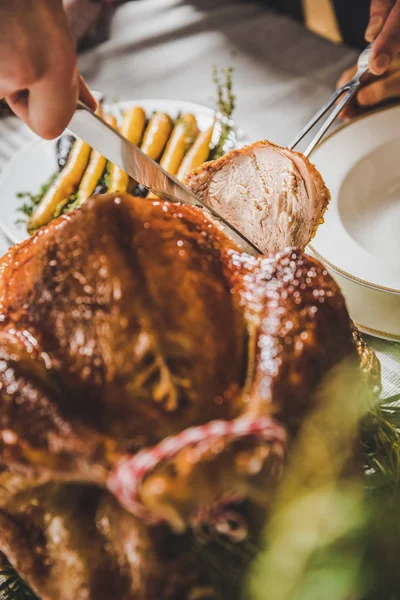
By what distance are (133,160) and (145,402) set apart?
392 mm

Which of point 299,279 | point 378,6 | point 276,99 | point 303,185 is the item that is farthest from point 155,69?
point 299,279

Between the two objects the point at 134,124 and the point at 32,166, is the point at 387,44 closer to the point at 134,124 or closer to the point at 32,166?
the point at 134,124

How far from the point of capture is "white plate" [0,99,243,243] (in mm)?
1537

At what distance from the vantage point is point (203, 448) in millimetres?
528

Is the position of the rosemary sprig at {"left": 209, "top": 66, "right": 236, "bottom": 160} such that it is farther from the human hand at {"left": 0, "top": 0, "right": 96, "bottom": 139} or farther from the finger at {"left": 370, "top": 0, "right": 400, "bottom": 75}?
the human hand at {"left": 0, "top": 0, "right": 96, "bottom": 139}

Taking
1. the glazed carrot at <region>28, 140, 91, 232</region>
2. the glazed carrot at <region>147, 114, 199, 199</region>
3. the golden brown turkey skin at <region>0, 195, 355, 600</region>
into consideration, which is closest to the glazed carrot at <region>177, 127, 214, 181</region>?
the glazed carrot at <region>147, 114, 199, 199</region>

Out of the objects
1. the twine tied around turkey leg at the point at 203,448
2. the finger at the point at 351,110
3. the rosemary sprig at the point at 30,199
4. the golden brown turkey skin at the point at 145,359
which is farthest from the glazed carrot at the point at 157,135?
the twine tied around turkey leg at the point at 203,448

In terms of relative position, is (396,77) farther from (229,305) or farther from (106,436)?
(106,436)

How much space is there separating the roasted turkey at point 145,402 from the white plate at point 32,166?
0.89 meters

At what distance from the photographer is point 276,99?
1.80 metres

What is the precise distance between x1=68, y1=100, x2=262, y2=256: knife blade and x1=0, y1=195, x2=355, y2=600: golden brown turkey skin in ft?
0.43

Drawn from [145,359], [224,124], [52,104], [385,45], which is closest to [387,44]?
[385,45]

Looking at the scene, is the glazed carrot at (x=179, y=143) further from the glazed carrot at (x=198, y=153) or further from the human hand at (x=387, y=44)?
the human hand at (x=387, y=44)

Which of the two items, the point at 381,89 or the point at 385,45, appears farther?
the point at 381,89
